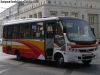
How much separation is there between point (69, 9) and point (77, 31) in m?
69.2

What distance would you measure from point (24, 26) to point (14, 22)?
1.85 m

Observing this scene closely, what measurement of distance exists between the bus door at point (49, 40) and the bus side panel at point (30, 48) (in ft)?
1.22

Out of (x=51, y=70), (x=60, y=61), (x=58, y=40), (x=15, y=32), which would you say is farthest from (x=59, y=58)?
(x=15, y=32)

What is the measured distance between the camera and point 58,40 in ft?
42.1

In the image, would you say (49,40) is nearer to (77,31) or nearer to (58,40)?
(58,40)

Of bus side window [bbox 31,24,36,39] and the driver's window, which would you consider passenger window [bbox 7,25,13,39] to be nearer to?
bus side window [bbox 31,24,36,39]

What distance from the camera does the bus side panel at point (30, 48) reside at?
557 inches

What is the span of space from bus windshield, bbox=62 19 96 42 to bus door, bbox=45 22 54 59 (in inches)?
41.9

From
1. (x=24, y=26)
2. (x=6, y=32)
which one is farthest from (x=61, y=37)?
(x=6, y=32)

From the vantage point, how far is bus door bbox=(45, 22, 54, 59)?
13445 mm

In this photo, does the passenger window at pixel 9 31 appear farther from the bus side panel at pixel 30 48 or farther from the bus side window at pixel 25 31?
the bus side window at pixel 25 31

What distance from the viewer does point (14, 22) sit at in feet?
58.3

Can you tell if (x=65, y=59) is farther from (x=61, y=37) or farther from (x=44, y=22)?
(x=44, y=22)

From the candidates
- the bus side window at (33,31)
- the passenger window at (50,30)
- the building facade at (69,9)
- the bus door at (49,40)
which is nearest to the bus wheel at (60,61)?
the bus door at (49,40)
